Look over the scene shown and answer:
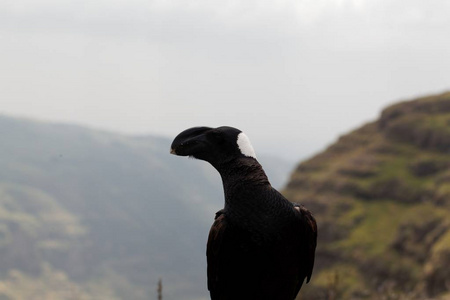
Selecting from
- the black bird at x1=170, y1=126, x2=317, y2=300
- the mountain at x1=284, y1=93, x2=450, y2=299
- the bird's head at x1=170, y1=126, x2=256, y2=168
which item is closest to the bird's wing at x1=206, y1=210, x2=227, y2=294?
the black bird at x1=170, y1=126, x2=317, y2=300

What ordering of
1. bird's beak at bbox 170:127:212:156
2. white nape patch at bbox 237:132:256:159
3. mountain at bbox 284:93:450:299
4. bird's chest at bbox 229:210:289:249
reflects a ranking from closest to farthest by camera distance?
bird's chest at bbox 229:210:289:249 → white nape patch at bbox 237:132:256:159 → bird's beak at bbox 170:127:212:156 → mountain at bbox 284:93:450:299

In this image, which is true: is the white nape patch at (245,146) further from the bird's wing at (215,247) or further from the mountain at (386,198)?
the mountain at (386,198)

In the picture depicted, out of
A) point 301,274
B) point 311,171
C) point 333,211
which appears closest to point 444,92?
point 311,171

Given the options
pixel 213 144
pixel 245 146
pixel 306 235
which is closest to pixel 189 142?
pixel 213 144

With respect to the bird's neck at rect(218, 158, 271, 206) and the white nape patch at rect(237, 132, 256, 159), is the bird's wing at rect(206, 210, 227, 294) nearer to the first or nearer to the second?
the bird's neck at rect(218, 158, 271, 206)

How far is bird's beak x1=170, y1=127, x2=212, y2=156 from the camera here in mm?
6070

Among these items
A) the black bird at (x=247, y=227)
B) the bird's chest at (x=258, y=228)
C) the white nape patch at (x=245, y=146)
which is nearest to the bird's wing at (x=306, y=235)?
the black bird at (x=247, y=227)

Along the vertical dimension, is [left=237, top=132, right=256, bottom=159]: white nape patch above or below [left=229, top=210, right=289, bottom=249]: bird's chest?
above

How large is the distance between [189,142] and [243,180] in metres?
0.68

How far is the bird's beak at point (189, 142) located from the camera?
19.9ft

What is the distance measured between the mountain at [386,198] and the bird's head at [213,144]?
5906 centimetres

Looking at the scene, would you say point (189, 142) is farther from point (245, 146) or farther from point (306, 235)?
point (306, 235)

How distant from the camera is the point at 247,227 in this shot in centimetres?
578

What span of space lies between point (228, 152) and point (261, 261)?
105 centimetres
